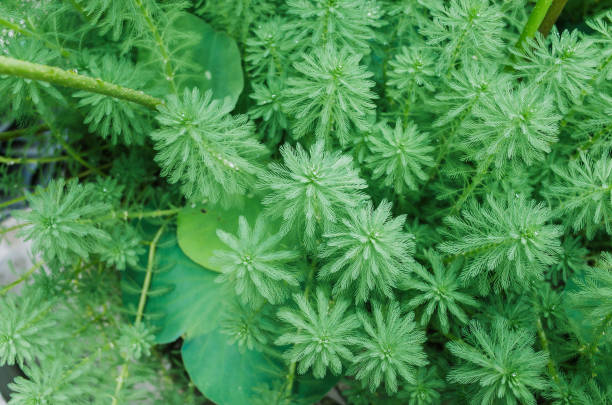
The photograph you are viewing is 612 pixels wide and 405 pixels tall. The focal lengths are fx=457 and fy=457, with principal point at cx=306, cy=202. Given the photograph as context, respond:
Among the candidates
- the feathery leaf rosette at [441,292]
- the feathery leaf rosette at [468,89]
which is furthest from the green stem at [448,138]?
the feathery leaf rosette at [441,292]

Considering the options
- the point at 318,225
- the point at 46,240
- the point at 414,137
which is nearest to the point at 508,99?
the point at 414,137

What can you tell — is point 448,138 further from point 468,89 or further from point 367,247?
point 367,247

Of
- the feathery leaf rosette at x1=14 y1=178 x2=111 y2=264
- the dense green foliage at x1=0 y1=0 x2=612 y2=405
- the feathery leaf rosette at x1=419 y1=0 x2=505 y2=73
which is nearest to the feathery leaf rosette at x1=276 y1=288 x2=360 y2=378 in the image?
the dense green foliage at x1=0 y1=0 x2=612 y2=405

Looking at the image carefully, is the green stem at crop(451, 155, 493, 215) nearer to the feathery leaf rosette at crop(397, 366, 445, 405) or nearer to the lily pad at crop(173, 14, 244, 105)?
the feathery leaf rosette at crop(397, 366, 445, 405)

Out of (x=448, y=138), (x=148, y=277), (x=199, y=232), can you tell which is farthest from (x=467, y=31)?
(x=148, y=277)

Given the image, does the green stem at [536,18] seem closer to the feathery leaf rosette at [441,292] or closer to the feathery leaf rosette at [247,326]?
the feathery leaf rosette at [441,292]

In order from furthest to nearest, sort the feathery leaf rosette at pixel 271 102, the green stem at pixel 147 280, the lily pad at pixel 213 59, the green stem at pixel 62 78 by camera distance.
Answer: the lily pad at pixel 213 59 < the green stem at pixel 147 280 < the feathery leaf rosette at pixel 271 102 < the green stem at pixel 62 78
